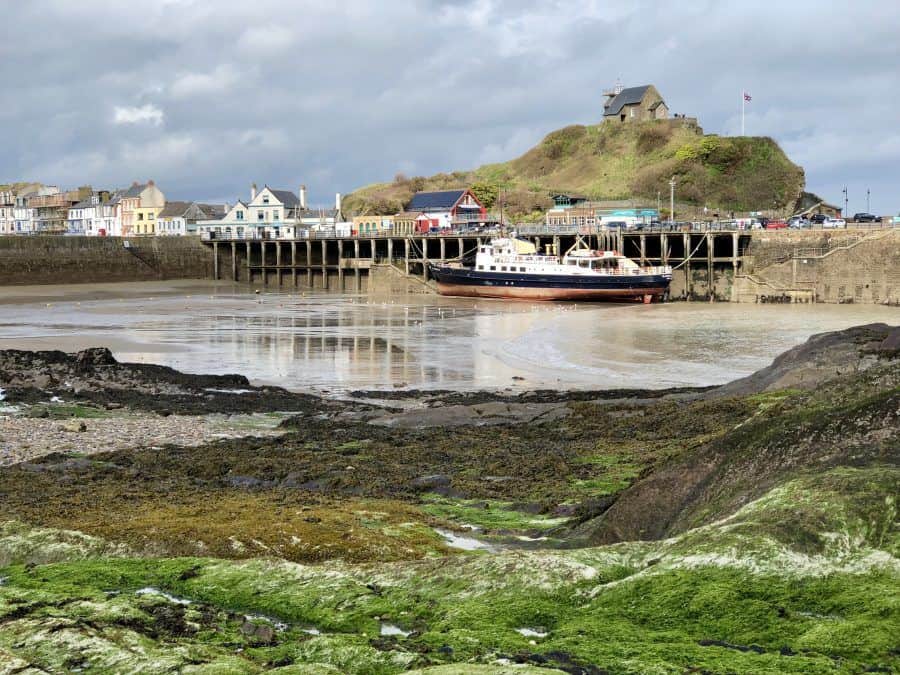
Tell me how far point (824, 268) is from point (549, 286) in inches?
571

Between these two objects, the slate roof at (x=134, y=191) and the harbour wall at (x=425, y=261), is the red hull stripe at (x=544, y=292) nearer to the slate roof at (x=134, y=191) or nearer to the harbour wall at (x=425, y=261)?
the harbour wall at (x=425, y=261)

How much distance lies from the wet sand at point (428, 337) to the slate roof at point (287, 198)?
121ft

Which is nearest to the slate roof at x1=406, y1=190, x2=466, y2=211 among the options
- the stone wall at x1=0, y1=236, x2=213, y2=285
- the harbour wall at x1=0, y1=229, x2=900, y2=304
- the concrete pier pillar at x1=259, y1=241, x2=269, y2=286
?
the harbour wall at x1=0, y1=229, x2=900, y2=304

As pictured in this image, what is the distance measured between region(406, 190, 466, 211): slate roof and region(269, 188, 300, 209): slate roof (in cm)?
1272

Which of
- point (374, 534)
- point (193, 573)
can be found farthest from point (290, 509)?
point (193, 573)

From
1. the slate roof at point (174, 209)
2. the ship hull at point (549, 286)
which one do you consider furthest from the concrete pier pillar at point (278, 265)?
the slate roof at point (174, 209)

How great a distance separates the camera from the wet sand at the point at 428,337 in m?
26.8

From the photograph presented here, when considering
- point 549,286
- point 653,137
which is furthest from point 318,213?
point 549,286

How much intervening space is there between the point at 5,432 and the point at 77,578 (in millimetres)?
8925

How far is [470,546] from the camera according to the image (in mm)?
10281

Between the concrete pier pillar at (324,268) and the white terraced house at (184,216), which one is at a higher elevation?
the white terraced house at (184,216)

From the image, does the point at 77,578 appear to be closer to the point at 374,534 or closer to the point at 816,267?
the point at 374,534

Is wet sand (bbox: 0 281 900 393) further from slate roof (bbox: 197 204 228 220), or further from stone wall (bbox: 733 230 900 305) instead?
slate roof (bbox: 197 204 228 220)

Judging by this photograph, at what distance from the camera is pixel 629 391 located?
880 inches
